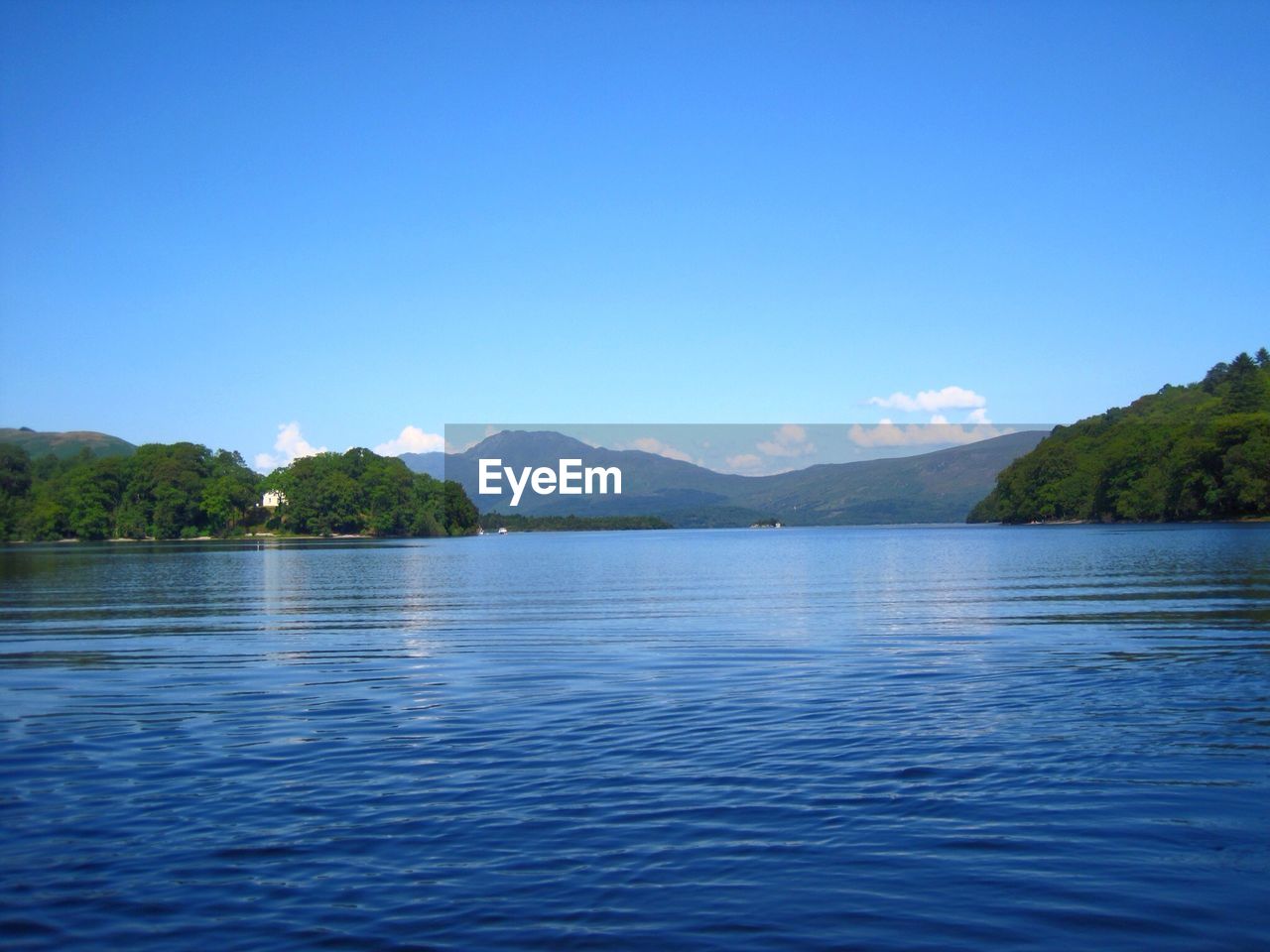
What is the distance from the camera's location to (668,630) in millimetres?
28719

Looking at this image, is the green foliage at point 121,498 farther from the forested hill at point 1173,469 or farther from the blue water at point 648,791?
the blue water at point 648,791

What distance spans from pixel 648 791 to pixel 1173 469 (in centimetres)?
14476

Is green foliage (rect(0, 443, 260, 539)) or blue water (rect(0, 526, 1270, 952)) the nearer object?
blue water (rect(0, 526, 1270, 952))

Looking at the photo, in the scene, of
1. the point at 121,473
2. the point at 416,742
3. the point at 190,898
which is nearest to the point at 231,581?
the point at 416,742

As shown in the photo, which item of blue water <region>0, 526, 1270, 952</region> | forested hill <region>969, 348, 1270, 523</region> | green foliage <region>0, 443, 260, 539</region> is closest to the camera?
blue water <region>0, 526, 1270, 952</region>

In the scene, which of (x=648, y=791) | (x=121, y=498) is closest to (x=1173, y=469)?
(x=648, y=791)

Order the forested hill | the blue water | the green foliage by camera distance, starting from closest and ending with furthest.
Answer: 1. the blue water
2. the forested hill
3. the green foliage

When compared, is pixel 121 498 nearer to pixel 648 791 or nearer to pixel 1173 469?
pixel 1173 469

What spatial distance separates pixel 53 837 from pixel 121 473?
19431cm

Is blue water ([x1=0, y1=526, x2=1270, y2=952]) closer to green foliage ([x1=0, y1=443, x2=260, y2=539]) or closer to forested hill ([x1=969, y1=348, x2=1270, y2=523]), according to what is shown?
forested hill ([x1=969, y1=348, x2=1270, y2=523])

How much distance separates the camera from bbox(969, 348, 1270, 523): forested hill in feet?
415

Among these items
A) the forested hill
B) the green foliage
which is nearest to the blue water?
the forested hill

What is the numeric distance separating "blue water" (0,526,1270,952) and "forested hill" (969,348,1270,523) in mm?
114654

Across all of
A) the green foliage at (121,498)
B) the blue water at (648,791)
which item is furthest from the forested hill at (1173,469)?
the green foliage at (121,498)
